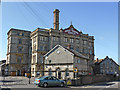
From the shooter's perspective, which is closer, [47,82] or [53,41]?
[47,82]

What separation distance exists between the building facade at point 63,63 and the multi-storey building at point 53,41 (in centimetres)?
1437

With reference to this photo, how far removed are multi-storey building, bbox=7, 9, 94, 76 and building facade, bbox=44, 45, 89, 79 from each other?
14.4 m

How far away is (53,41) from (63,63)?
2333 cm

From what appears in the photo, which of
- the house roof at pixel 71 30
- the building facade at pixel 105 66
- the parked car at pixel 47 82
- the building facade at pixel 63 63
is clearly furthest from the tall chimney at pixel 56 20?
the parked car at pixel 47 82

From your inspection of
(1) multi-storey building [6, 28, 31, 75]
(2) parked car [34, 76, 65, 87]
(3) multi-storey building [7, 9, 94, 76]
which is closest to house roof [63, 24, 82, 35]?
(3) multi-storey building [7, 9, 94, 76]

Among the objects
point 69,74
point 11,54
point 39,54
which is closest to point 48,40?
point 39,54

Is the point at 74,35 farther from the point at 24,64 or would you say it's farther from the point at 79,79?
the point at 79,79

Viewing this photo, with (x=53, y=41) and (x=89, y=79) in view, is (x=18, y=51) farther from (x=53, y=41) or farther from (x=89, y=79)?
(x=89, y=79)

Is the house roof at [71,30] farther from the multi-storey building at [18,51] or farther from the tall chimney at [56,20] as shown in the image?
the multi-storey building at [18,51]

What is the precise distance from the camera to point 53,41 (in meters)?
56.5

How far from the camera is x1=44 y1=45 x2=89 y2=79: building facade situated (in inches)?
1302

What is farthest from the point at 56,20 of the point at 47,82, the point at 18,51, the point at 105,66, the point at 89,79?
the point at 47,82

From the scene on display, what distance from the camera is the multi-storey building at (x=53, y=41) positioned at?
54.3m

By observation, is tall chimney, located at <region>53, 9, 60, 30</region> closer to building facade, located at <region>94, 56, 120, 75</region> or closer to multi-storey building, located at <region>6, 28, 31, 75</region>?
multi-storey building, located at <region>6, 28, 31, 75</region>
